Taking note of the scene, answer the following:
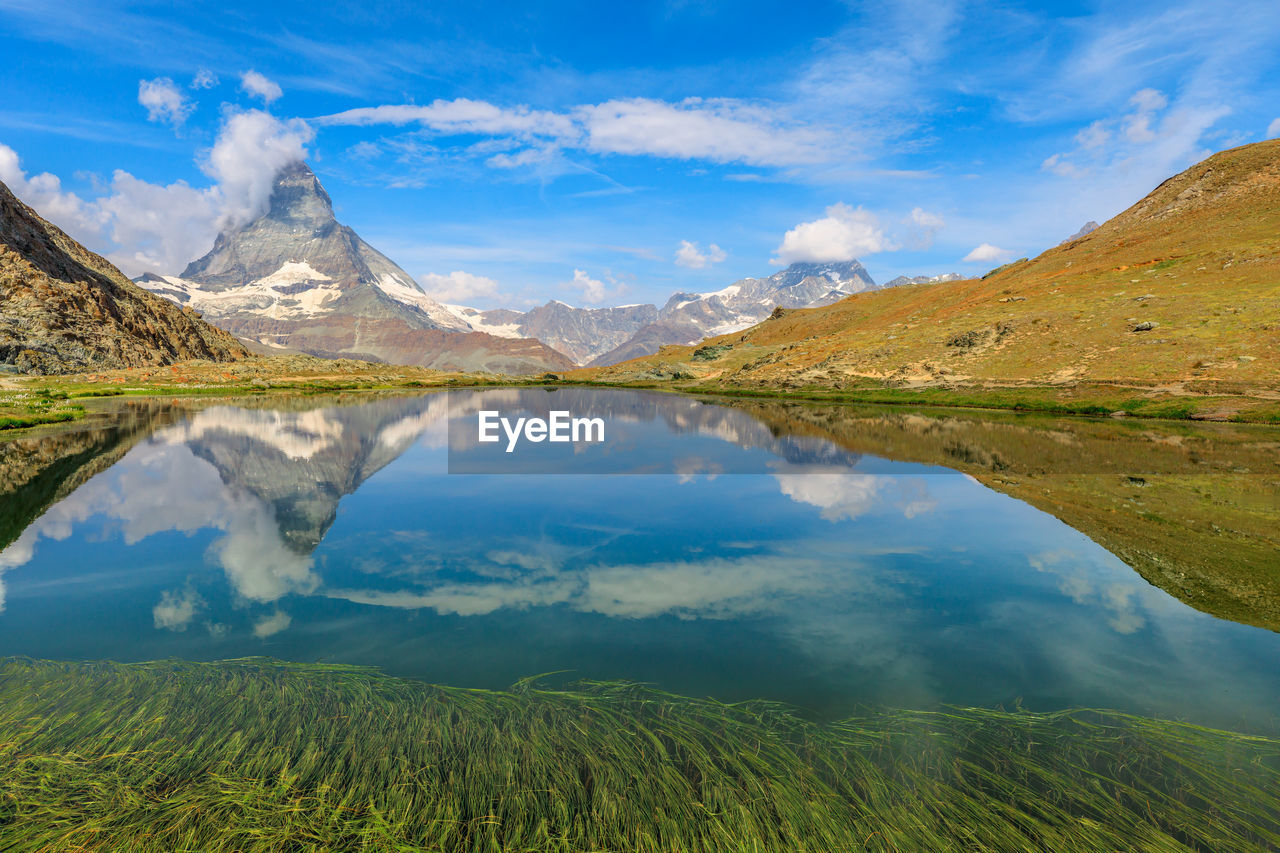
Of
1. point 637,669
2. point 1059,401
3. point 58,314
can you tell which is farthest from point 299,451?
point 58,314

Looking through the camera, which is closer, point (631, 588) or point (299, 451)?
point (631, 588)

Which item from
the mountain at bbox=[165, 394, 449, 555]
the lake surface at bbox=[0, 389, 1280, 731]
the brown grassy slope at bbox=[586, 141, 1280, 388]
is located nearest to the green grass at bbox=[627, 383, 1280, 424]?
the brown grassy slope at bbox=[586, 141, 1280, 388]

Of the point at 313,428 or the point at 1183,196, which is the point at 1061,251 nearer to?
the point at 1183,196

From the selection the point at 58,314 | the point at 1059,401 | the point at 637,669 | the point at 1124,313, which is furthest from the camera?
the point at 58,314

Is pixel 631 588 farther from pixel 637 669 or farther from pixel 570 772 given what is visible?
pixel 570 772

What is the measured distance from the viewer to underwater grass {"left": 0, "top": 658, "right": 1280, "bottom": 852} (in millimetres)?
6070

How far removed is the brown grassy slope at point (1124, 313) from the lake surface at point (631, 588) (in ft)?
190

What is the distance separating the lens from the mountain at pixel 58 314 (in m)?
120

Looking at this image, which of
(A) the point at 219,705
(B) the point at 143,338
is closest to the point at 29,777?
(A) the point at 219,705

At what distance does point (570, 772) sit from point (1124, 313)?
3722 inches

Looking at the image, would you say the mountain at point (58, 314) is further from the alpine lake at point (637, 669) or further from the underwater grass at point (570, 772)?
the underwater grass at point (570, 772)

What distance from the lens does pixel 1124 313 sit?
74188 millimetres

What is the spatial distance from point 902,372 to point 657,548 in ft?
263

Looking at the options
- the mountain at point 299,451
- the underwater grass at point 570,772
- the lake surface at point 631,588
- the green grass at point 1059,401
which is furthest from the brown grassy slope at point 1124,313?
the mountain at point 299,451
